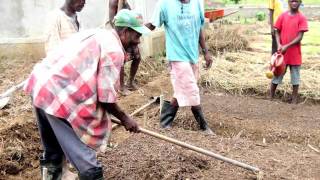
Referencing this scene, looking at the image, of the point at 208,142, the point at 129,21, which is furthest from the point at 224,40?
the point at 129,21

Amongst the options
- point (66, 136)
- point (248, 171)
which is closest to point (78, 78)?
point (66, 136)

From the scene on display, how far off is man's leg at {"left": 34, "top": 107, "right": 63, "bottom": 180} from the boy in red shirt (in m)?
3.77

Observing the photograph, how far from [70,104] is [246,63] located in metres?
6.21

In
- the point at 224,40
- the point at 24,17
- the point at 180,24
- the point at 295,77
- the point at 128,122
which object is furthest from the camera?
the point at 224,40

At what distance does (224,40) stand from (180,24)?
18.1 ft

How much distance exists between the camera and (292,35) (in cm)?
671

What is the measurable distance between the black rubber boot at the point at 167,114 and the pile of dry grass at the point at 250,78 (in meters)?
2.05

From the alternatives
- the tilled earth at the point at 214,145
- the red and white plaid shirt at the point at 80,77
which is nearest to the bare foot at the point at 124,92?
the tilled earth at the point at 214,145

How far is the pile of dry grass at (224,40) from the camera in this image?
412 inches

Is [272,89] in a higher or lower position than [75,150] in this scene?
lower

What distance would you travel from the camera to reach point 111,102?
3.33m

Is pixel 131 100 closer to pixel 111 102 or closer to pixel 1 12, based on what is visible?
pixel 1 12

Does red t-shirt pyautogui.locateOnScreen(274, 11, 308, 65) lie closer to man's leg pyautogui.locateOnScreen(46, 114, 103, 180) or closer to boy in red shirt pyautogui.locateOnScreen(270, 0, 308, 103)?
boy in red shirt pyautogui.locateOnScreen(270, 0, 308, 103)

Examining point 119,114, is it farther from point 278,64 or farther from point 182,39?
point 278,64
